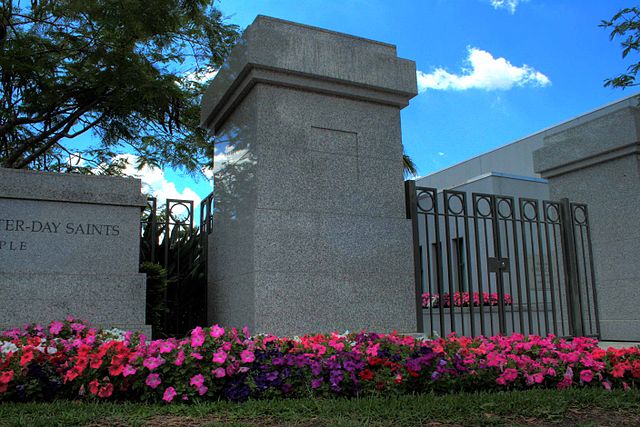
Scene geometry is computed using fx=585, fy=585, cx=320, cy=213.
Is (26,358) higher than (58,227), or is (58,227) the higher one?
(58,227)

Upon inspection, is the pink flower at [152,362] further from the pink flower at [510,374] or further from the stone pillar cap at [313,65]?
the stone pillar cap at [313,65]

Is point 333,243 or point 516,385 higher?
point 333,243

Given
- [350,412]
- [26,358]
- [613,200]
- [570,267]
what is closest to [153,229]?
[26,358]

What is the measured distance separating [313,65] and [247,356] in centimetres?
382

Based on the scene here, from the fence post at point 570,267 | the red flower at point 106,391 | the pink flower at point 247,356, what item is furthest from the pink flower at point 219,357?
the fence post at point 570,267

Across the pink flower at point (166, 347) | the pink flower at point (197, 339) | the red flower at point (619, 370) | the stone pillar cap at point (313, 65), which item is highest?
the stone pillar cap at point (313, 65)

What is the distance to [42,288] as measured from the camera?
6.25 metres

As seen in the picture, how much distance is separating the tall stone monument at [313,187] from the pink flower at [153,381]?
7.04ft

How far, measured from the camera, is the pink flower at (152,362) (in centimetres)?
398

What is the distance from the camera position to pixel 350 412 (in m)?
3.60

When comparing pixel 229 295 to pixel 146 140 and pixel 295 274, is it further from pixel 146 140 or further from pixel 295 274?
pixel 146 140

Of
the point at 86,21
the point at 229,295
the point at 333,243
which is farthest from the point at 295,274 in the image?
the point at 86,21

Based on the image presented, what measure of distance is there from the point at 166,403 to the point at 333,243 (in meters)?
3.07

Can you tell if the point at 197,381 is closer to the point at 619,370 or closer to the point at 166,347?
the point at 166,347
